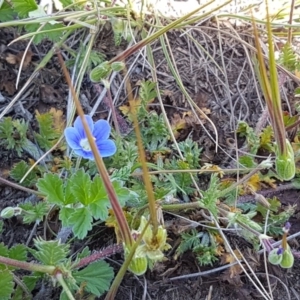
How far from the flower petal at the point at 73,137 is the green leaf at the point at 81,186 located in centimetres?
11

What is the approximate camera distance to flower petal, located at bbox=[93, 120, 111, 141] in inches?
57.1

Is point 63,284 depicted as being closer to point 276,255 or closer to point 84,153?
point 84,153

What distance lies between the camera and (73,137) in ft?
4.67

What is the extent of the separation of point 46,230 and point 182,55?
2.42ft

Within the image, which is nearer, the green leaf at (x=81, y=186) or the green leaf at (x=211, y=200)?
the green leaf at (x=81, y=186)

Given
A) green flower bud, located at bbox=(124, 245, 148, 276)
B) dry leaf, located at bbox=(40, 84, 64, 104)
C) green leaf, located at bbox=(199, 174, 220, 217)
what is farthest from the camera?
dry leaf, located at bbox=(40, 84, 64, 104)

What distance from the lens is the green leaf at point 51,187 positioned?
1.34m

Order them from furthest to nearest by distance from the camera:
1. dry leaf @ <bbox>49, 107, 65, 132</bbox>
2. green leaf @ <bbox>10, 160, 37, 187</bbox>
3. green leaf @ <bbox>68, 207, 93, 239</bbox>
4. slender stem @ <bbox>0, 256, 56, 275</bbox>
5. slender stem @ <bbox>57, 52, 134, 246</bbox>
Answer: dry leaf @ <bbox>49, 107, 65, 132</bbox> < green leaf @ <bbox>10, 160, 37, 187</bbox> < green leaf @ <bbox>68, 207, 93, 239</bbox> < slender stem @ <bbox>0, 256, 56, 275</bbox> < slender stem @ <bbox>57, 52, 134, 246</bbox>

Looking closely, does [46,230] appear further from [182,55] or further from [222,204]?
[182,55]

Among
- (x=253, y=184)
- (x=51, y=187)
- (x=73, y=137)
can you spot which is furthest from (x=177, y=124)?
(x=51, y=187)

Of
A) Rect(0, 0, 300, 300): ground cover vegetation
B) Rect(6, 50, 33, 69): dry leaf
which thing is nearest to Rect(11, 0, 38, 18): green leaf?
Rect(0, 0, 300, 300): ground cover vegetation

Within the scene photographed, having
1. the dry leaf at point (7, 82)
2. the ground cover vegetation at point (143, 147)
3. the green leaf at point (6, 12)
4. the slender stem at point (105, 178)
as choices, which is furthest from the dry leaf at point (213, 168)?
the green leaf at point (6, 12)

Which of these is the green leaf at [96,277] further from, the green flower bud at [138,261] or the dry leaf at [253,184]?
the dry leaf at [253,184]

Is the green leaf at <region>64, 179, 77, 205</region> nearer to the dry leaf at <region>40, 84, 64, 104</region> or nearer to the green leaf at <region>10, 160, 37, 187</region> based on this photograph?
the green leaf at <region>10, 160, 37, 187</region>
